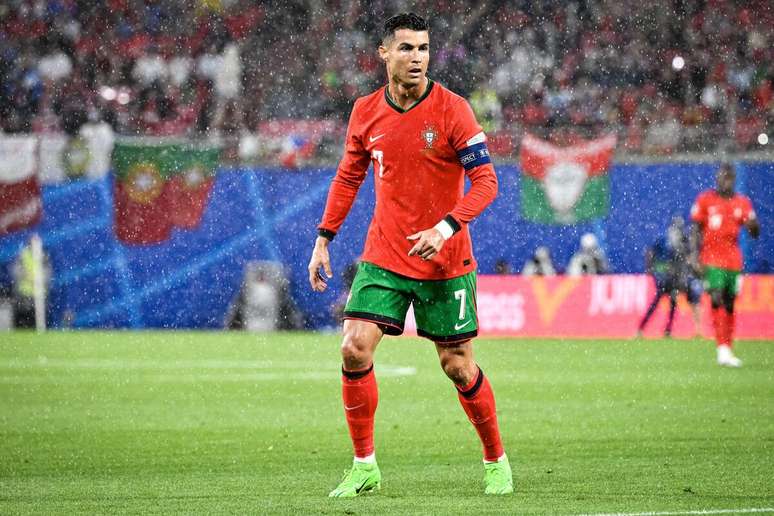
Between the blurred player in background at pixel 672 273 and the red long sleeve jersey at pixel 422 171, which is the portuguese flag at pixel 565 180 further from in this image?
the red long sleeve jersey at pixel 422 171

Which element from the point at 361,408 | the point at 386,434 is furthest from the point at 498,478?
the point at 386,434

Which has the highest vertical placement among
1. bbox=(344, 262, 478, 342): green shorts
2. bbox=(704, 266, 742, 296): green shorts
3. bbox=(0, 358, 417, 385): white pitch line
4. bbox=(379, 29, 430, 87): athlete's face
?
bbox=(379, 29, 430, 87): athlete's face

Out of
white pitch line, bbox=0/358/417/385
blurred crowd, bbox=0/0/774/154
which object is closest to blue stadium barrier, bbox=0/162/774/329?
blurred crowd, bbox=0/0/774/154

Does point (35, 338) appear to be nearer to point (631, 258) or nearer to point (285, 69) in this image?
point (285, 69)

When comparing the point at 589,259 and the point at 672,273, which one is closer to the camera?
the point at 672,273

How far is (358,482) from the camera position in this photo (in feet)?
22.7

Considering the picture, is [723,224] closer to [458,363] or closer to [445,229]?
[458,363]

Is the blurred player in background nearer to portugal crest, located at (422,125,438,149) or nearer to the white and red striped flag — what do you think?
the white and red striped flag

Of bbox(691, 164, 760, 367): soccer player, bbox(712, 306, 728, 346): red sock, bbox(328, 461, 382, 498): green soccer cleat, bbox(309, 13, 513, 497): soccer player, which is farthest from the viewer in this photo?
bbox(691, 164, 760, 367): soccer player

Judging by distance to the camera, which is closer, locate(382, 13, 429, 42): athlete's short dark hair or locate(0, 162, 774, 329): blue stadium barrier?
locate(382, 13, 429, 42): athlete's short dark hair

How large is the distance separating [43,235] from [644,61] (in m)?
12.2

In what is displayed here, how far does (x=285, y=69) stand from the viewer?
92.6ft

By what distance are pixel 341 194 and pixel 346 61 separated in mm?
21454

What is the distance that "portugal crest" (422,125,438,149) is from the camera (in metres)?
6.99
